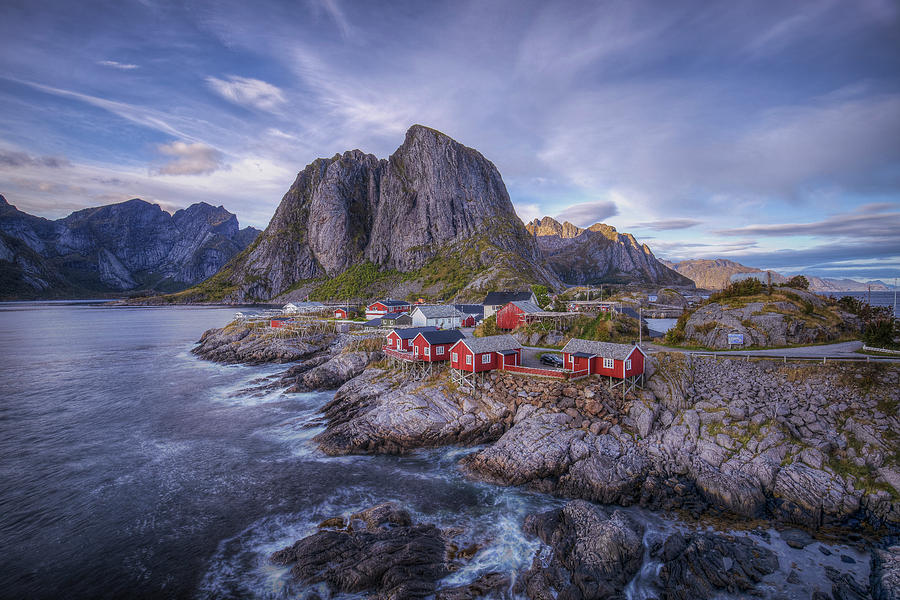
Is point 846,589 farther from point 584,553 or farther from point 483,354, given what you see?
point 483,354

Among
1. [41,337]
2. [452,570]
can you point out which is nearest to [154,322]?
[41,337]

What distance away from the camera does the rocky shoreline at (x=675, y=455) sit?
1602 cm

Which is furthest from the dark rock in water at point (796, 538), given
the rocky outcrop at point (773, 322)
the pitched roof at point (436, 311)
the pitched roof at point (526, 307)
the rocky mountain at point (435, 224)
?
the rocky mountain at point (435, 224)

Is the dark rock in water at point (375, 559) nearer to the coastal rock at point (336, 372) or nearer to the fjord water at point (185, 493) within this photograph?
the fjord water at point (185, 493)

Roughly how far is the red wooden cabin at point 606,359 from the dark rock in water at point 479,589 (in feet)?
62.3

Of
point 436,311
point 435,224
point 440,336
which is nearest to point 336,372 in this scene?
point 440,336

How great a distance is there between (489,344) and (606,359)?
1019 centimetres

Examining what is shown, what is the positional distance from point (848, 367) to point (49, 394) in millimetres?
79317

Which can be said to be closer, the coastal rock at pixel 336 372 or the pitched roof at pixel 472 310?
the coastal rock at pixel 336 372

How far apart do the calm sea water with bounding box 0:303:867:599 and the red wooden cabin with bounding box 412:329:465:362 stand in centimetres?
1190

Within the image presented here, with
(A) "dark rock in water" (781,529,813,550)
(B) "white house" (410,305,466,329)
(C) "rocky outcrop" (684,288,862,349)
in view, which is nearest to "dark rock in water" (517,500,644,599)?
(A) "dark rock in water" (781,529,813,550)

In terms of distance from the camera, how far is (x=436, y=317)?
64.1 m

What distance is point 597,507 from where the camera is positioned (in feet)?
67.3

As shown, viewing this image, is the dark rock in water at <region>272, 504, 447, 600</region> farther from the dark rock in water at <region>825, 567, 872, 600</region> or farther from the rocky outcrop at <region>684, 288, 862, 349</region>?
the rocky outcrop at <region>684, 288, 862, 349</region>
